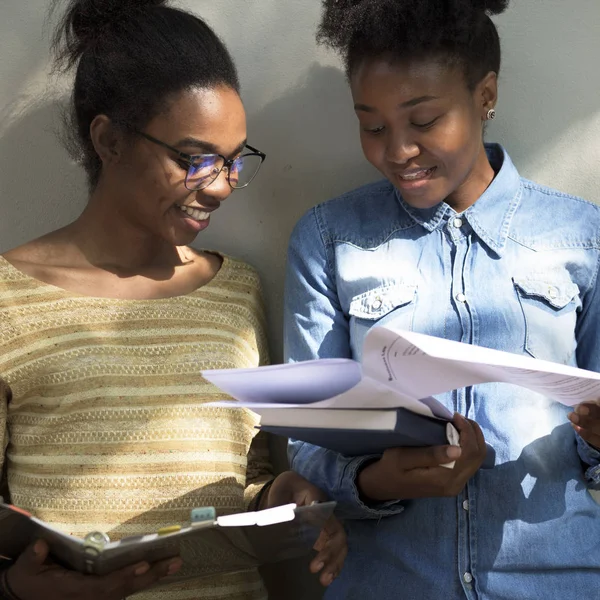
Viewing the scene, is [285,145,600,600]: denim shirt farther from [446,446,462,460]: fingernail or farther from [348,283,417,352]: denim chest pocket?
[446,446,462,460]: fingernail

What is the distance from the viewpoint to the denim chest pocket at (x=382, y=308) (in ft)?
5.60

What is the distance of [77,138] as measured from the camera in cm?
196

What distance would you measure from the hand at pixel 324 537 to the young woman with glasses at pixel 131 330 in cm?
1

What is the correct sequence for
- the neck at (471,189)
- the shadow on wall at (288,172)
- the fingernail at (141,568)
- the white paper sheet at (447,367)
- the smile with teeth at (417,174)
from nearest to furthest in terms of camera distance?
the white paper sheet at (447,367), the fingernail at (141,568), the smile with teeth at (417,174), the neck at (471,189), the shadow on wall at (288,172)

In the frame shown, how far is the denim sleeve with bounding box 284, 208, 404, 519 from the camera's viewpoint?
5.28 ft

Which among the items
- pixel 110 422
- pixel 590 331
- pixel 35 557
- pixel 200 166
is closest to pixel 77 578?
pixel 35 557

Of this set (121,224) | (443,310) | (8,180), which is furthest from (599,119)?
(8,180)

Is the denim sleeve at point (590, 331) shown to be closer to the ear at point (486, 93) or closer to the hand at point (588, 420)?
the hand at point (588, 420)

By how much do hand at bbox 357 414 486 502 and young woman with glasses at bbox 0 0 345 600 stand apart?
0.21m

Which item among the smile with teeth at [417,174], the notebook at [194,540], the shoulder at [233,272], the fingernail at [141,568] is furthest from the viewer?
Result: the shoulder at [233,272]

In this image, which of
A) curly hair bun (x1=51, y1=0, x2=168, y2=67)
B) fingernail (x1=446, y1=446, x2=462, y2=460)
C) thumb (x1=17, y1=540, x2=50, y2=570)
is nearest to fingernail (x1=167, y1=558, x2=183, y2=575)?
thumb (x1=17, y1=540, x2=50, y2=570)

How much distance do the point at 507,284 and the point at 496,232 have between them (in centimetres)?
11

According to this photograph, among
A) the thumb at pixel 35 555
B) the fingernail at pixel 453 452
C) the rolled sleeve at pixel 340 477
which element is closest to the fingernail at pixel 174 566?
the thumb at pixel 35 555

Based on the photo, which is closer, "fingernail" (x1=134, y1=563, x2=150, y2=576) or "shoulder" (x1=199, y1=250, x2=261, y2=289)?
"fingernail" (x1=134, y1=563, x2=150, y2=576)
